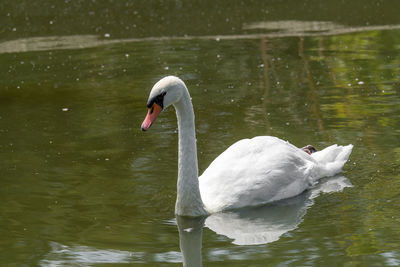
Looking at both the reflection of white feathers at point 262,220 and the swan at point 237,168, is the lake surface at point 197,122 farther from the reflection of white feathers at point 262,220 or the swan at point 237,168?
the swan at point 237,168

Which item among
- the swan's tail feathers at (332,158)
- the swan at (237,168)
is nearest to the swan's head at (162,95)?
the swan at (237,168)

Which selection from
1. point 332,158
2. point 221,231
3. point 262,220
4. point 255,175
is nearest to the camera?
point 221,231

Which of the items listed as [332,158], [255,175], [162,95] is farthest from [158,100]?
[332,158]

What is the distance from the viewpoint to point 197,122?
36.0 ft

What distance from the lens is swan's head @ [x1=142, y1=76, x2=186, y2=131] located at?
7273 millimetres

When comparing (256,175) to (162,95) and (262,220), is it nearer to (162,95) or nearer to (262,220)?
(262,220)

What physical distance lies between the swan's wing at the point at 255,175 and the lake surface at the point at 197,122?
15cm

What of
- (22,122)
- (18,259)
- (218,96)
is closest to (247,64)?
(218,96)

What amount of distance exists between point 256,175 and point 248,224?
24.7 inches

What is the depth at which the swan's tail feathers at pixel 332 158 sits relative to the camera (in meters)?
8.77

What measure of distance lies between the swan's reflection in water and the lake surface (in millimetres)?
19

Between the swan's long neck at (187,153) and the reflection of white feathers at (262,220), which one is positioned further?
the swan's long neck at (187,153)

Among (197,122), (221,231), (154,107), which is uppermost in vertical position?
(197,122)

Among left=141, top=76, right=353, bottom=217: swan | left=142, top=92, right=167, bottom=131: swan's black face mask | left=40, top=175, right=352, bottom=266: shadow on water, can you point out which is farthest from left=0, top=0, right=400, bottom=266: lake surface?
left=142, top=92, right=167, bottom=131: swan's black face mask
